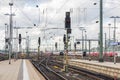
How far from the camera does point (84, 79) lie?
36219 mm

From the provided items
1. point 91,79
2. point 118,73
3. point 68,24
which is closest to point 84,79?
point 91,79

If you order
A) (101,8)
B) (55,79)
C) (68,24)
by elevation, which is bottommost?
(55,79)

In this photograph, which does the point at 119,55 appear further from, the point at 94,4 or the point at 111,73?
the point at 111,73

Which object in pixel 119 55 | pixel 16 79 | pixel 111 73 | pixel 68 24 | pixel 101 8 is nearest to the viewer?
pixel 16 79

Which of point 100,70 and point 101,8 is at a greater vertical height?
point 101,8

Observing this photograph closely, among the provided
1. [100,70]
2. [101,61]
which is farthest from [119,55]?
[100,70]

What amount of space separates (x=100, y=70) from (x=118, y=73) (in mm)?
9604

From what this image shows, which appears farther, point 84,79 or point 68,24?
point 68,24

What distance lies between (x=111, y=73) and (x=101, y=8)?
939 inches

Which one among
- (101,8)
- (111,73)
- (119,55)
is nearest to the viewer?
(111,73)

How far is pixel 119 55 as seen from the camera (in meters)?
111

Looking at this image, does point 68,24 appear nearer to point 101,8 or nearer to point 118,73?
point 118,73

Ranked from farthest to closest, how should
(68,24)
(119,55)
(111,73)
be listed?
(119,55)
(68,24)
(111,73)

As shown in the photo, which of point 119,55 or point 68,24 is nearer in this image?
point 68,24
